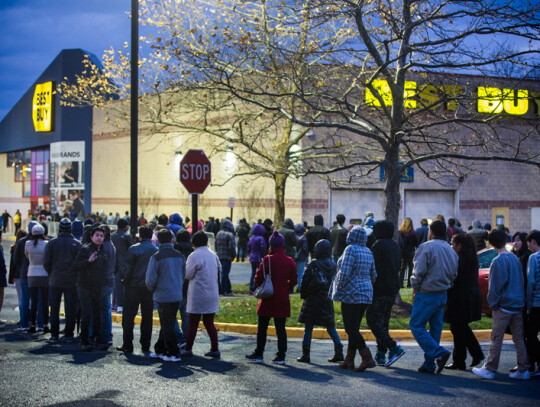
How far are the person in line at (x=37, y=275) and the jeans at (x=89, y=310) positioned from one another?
148 centimetres

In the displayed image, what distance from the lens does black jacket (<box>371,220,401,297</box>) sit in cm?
829

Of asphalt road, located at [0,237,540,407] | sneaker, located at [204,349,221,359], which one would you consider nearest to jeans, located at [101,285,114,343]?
asphalt road, located at [0,237,540,407]

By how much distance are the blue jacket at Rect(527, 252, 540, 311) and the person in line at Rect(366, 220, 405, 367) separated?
159 centimetres

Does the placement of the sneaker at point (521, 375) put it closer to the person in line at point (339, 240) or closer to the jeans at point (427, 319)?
the jeans at point (427, 319)

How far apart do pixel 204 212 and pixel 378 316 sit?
25204 millimetres

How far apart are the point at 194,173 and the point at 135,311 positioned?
2.78 meters

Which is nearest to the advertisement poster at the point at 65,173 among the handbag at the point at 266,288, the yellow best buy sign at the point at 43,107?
the yellow best buy sign at the point at 43,107

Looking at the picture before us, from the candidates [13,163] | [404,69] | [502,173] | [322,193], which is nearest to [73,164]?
[13,163]

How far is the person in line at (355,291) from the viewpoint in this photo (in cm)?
793

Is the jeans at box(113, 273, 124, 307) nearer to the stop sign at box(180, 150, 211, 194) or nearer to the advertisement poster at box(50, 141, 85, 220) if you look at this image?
the stop sign at box(180, 150, 211, 194)

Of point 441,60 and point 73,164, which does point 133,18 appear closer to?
point 441,60

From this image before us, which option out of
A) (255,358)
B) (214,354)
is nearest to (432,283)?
(255,358)

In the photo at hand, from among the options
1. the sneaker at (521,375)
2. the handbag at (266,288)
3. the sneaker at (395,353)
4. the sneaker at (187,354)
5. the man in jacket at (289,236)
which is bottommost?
the sneaker at (187,354)

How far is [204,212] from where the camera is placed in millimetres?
32969
